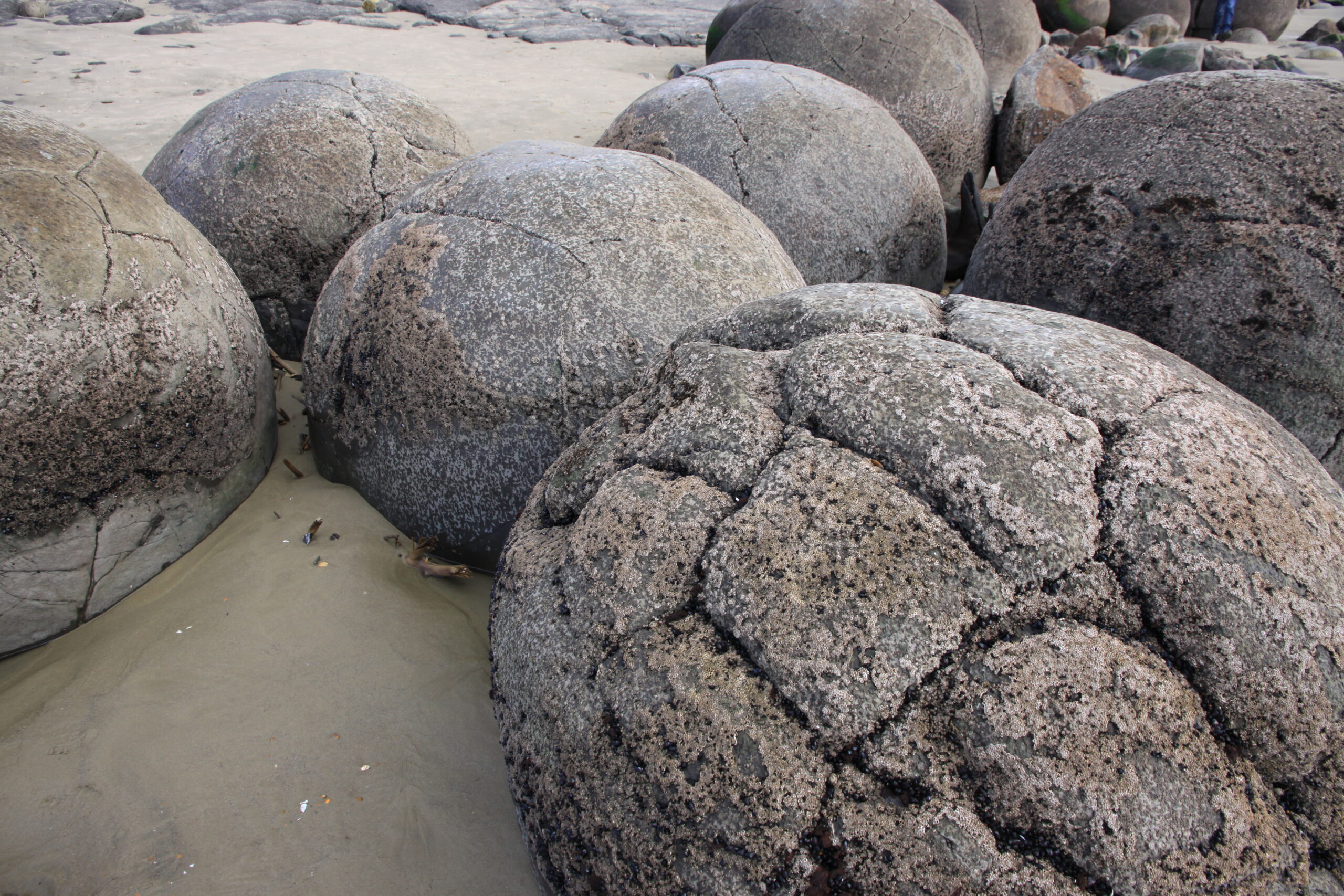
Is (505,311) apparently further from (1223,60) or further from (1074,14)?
(1074,14)

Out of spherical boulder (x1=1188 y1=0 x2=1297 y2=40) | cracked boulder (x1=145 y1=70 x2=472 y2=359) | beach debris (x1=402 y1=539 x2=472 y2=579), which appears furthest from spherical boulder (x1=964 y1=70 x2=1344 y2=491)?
spherical boulder (x1=1188 y1=0 x2=1297 y2=40)

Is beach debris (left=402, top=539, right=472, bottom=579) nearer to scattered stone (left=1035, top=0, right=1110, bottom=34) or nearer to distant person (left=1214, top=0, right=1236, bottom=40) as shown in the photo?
scattered stone (left=1035, top=0, right=1110, bottom=34)

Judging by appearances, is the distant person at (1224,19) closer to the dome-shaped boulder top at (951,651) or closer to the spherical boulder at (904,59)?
Result: the spherical boulder at (904,59)

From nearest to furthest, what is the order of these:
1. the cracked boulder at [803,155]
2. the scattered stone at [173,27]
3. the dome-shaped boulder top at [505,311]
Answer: the dome-shaped boulder top at [505,311] → the cracked boulder at [803,155] → the scattered stone at [173,27]

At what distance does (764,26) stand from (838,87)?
1.66 m

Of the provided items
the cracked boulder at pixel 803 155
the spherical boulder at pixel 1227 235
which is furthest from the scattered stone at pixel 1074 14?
the spherical boulder at pixel 1227 235

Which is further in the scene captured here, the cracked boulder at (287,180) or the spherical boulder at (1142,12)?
the spherical boulder at (1142,12)

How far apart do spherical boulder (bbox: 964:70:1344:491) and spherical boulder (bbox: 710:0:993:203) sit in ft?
6.65

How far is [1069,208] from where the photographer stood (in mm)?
3080

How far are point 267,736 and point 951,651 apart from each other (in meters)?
1.75

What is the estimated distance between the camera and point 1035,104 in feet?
16.9

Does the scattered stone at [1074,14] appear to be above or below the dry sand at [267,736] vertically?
above

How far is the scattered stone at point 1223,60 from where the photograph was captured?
10.4m

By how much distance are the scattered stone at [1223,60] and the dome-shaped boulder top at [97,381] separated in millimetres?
11610
